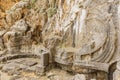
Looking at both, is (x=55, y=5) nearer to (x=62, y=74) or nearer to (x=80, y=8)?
(x=80, y=8)

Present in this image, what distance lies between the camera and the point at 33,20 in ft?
39.5

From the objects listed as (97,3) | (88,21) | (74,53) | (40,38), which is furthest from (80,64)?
(40,38)

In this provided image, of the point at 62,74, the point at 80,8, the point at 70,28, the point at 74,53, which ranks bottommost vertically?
the point at 62,74

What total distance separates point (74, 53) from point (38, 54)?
2321 millimetres

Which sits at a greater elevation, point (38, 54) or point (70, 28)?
point (70, 28)

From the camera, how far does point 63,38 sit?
9641mm

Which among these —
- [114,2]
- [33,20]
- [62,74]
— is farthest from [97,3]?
[33,20]

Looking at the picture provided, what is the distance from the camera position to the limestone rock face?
798cm

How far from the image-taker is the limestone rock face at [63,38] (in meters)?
7.98

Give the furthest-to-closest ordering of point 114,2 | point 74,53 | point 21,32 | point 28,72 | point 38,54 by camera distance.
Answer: point 21,32, point 38,54, point 28,72, point 74,53, point 114,2

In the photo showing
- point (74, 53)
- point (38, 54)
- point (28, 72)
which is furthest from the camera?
point (38, 54)

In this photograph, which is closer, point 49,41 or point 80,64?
point 80,64

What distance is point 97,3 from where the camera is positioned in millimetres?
8633

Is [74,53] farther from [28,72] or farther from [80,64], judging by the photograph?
[28,72]
